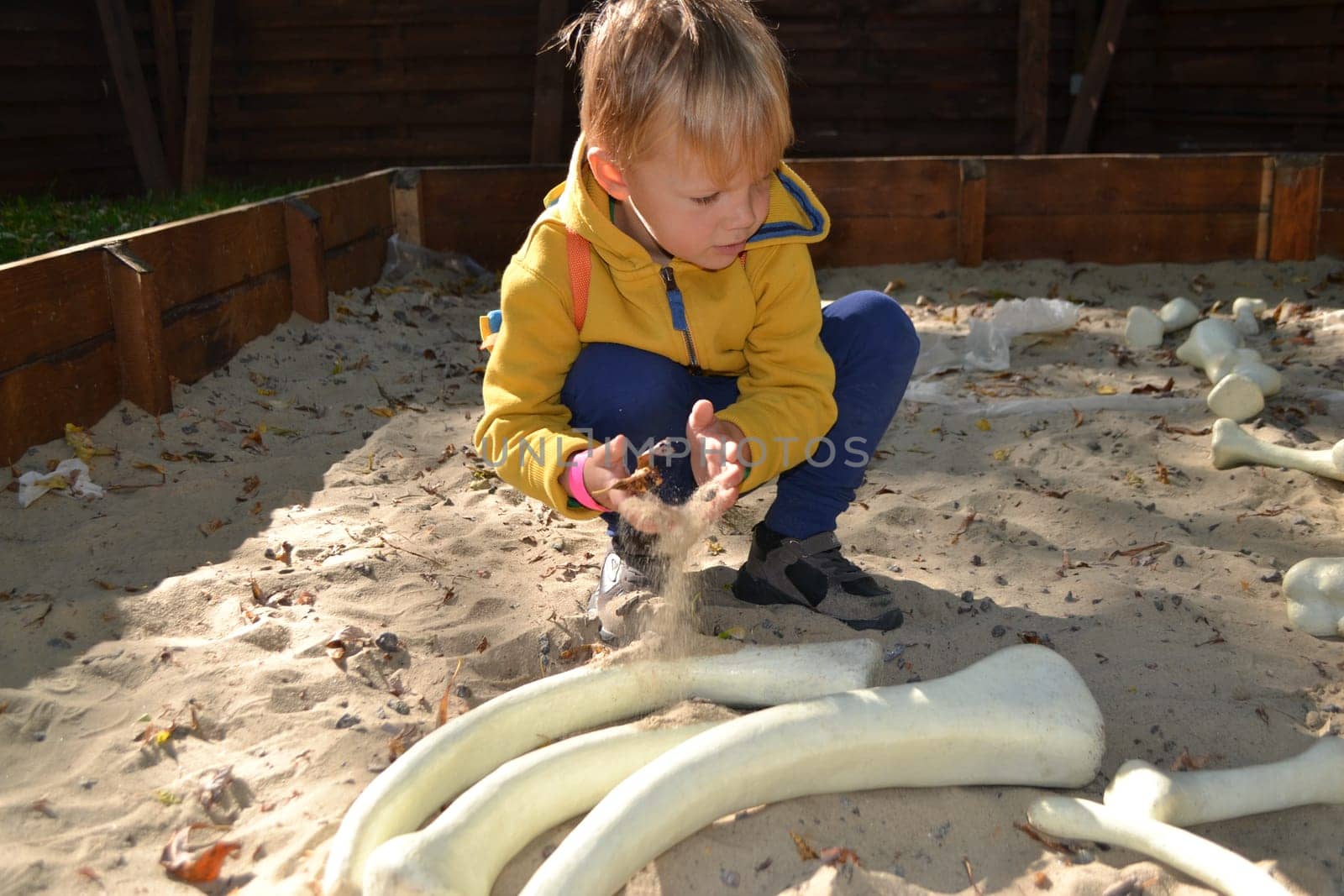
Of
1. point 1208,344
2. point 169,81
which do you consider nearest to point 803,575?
point 1208,344

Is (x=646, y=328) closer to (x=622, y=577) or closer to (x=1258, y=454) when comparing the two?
(x=622, y=577)

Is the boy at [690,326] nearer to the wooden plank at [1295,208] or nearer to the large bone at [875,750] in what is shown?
the large bone at [875,750]

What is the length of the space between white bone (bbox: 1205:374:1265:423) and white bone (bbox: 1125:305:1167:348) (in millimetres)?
874

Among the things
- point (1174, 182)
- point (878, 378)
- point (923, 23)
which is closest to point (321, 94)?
point (923, 23)

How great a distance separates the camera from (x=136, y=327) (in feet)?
10.2

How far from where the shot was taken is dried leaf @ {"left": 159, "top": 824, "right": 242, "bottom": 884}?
152 cm

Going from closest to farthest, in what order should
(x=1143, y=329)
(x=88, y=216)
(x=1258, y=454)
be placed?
(x=1258, y=454) → (x=1143, y=329) → (x=88, y=216)

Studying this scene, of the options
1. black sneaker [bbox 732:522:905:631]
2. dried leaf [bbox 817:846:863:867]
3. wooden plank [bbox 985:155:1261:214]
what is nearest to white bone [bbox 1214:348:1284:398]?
black sneaker [bbox 732:522:905:631]

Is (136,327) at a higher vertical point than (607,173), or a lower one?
lower

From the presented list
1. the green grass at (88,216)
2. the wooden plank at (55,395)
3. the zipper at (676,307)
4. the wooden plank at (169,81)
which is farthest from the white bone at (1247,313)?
the wooden plank at (169,81)

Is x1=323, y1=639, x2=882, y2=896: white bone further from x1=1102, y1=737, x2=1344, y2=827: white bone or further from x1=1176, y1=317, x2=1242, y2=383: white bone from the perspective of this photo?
x1=1176, y1=317, x2=1242, y2=383: white bone

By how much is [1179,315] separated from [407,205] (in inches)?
121

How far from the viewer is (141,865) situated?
154 centimetres

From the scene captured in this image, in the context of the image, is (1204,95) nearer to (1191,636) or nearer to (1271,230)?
(1271,230)
